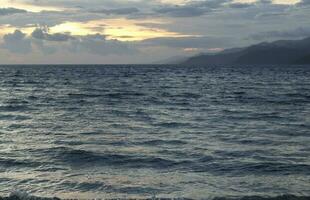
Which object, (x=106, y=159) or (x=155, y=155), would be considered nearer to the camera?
(x=106, y=159)

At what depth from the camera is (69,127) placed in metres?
27.6

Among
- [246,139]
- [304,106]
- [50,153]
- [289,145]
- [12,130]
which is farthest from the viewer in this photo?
[304,106]

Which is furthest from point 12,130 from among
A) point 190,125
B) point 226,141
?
point 226,141

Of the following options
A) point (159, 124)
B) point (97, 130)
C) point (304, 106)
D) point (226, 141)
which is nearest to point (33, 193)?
point (226, 141)

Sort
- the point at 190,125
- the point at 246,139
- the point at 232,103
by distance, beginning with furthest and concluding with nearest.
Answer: the point at 232,103, the point at 190,125, the point at 246,139

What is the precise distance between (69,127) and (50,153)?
28.2 ft

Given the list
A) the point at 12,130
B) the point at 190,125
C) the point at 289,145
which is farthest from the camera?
the point at 190,125

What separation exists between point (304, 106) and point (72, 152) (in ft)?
88.9

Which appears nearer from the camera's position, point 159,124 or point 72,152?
point 72,152

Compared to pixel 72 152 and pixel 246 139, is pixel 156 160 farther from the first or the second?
pixel 246 139

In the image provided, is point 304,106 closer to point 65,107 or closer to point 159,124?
point 159,124

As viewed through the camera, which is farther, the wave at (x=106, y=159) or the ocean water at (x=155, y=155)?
the wave at (x=106, y=159)

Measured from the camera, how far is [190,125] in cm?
2806

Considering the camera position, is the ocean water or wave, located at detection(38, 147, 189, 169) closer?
the ocean water
